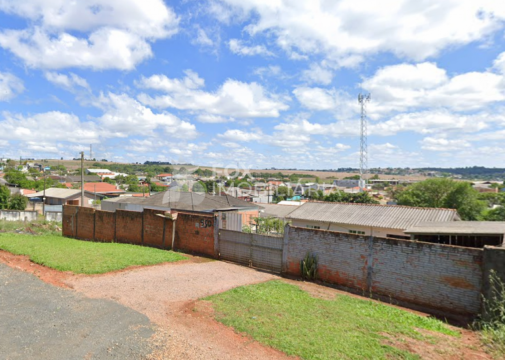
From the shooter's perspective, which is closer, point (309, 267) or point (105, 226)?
point (309, 267)

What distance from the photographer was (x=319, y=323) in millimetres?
5965

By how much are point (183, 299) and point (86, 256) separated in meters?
6.01

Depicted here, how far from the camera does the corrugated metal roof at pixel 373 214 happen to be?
1686 cm

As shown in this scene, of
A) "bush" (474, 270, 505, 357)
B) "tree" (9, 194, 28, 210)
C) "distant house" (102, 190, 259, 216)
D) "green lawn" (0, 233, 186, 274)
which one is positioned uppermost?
"distant house" (102, 190, 259, 216)

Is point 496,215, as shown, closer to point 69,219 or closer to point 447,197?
point 447,197

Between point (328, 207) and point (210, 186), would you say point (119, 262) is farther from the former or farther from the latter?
point (210, 186)

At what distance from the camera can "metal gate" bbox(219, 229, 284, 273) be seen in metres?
10.7

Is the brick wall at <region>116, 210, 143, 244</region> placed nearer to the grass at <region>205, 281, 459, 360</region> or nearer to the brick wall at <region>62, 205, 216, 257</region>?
the brick wall at <region>62, 205, 216, 257</region>

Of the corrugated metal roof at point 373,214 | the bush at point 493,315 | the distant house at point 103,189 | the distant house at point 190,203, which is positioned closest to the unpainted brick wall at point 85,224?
the distant house at point 190,203

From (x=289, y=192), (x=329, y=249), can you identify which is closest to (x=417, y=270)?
(x=329, y=249)

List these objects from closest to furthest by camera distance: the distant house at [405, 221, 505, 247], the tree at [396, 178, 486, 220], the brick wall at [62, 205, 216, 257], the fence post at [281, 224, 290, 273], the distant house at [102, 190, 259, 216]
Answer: the distant house at [405, 221, 505, 247]
the fence post at [281, 224, 290, 273]
the brick wall at [62, 205, 216, 257]
the distant house at [102, 190, 259, 216]
the tree at [396, 178, 486, 220]

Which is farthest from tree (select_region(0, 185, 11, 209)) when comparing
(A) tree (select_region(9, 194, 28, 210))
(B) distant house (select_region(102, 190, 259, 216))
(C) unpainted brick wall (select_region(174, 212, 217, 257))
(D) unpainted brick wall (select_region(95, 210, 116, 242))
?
(C) unpainted brick wall (select_region(174, 212, 217, 257))

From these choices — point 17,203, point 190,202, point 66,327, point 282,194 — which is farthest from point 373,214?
point 282,194

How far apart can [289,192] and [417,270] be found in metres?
54.6
